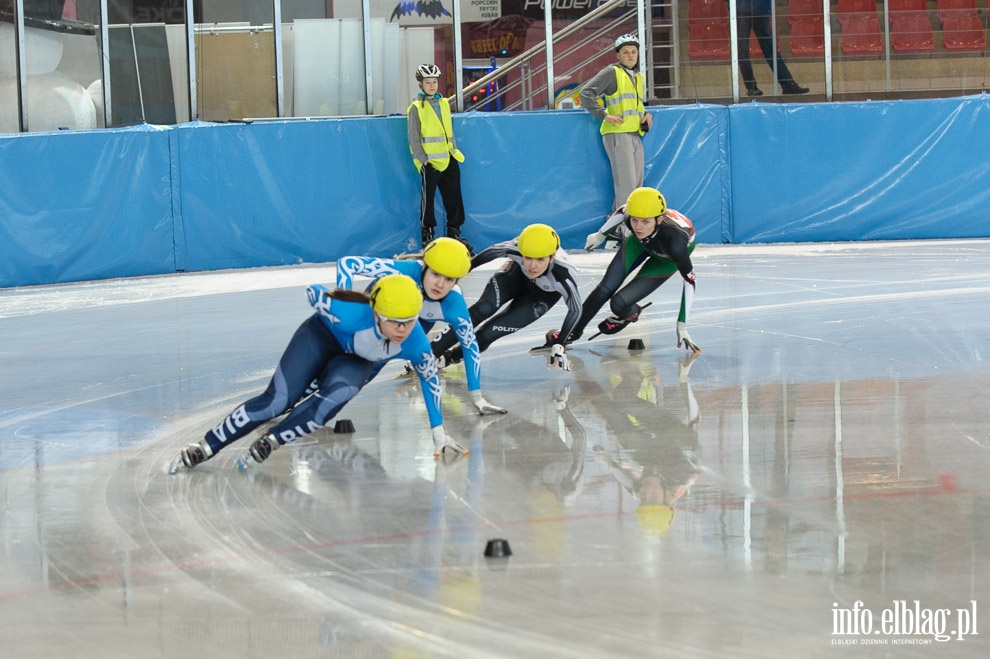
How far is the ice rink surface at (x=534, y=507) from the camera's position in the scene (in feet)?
10.1

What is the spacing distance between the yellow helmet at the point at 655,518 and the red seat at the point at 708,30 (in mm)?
10451

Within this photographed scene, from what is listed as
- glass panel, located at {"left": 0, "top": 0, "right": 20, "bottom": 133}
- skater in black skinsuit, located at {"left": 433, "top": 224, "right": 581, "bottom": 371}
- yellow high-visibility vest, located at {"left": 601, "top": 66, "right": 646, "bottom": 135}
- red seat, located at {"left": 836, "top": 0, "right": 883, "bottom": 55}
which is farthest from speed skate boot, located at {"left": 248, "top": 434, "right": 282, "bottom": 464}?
red seat, located at {"left": 836, "top": 0, "right": 883, "bottom": 55}

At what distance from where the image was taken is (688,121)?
1291cm

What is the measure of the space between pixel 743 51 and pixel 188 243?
6.51 m

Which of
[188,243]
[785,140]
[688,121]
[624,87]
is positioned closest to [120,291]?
[188,243]

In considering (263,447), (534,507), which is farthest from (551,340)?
(534,507)

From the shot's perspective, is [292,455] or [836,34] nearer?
[292,455]

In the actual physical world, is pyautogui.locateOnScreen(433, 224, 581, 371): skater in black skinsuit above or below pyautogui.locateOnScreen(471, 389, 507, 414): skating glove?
above

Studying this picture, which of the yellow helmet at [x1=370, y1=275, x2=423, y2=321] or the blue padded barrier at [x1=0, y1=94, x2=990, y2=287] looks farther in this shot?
the blue padded barrier at [x1=0, y1=94, x2=990, y2=287]

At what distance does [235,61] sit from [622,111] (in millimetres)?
4130

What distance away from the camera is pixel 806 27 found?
45.5 feet

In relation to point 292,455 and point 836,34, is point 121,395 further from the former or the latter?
point 836,34

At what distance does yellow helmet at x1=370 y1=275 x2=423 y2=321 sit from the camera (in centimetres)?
452

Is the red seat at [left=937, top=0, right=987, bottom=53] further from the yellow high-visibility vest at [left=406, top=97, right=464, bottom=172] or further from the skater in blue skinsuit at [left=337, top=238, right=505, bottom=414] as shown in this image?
the skater in blue skinsuit at [left=337, top=238, right=505, bottom=414]
